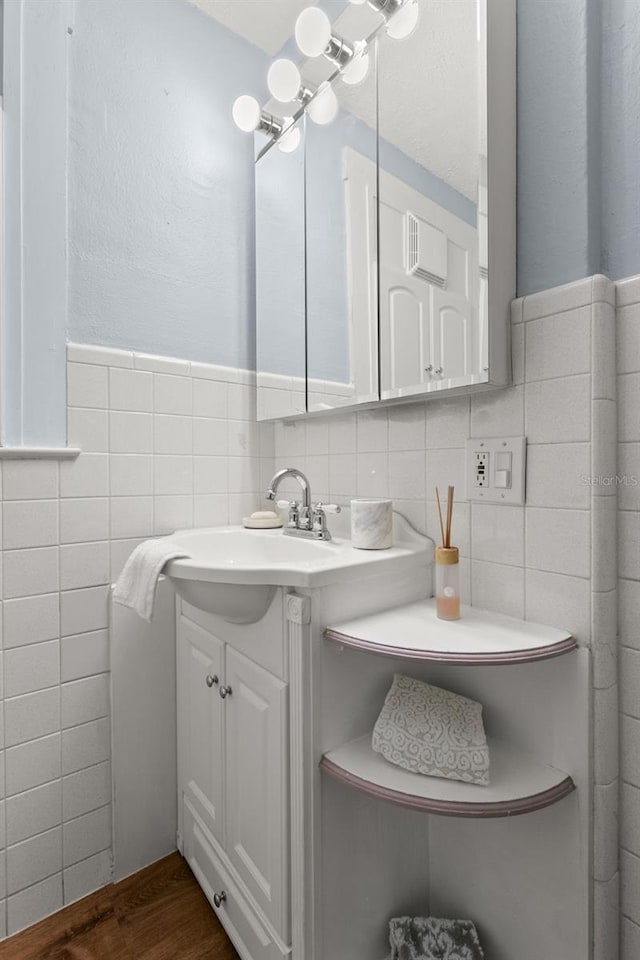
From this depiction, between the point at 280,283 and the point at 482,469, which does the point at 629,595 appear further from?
the point at 280,283

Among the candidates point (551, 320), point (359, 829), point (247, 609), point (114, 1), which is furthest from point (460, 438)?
point (114, 1)

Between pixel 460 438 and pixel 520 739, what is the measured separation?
592mm

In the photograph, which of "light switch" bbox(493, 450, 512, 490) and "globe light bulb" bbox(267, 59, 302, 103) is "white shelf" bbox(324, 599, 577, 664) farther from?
"globe light bulb" bbox(267, 59, 302, 103)

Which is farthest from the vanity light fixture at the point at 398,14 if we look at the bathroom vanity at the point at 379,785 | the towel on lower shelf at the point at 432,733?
the towel on lower shelf at the point at 432,733

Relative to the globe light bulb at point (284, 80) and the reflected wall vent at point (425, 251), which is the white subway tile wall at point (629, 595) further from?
the globe light bulb at point (284, 80)

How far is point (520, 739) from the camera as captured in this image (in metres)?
0.89

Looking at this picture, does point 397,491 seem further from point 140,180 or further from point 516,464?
point 140,180

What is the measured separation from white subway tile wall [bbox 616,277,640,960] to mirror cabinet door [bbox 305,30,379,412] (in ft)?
1.64

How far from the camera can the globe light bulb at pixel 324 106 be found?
1.22 metres

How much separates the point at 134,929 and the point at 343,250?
1.71 metres

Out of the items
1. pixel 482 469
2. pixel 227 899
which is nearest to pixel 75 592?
pixel 227 899

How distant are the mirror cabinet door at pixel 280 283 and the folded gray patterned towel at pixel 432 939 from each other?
120 cm

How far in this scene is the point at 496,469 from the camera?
3.04 feet

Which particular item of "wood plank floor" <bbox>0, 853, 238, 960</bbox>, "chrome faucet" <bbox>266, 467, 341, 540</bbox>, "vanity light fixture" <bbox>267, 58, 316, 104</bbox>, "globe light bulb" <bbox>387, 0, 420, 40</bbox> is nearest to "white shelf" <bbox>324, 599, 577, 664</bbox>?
"chrome faucet" <bbox>266, 467, 341, 540</bbox>
